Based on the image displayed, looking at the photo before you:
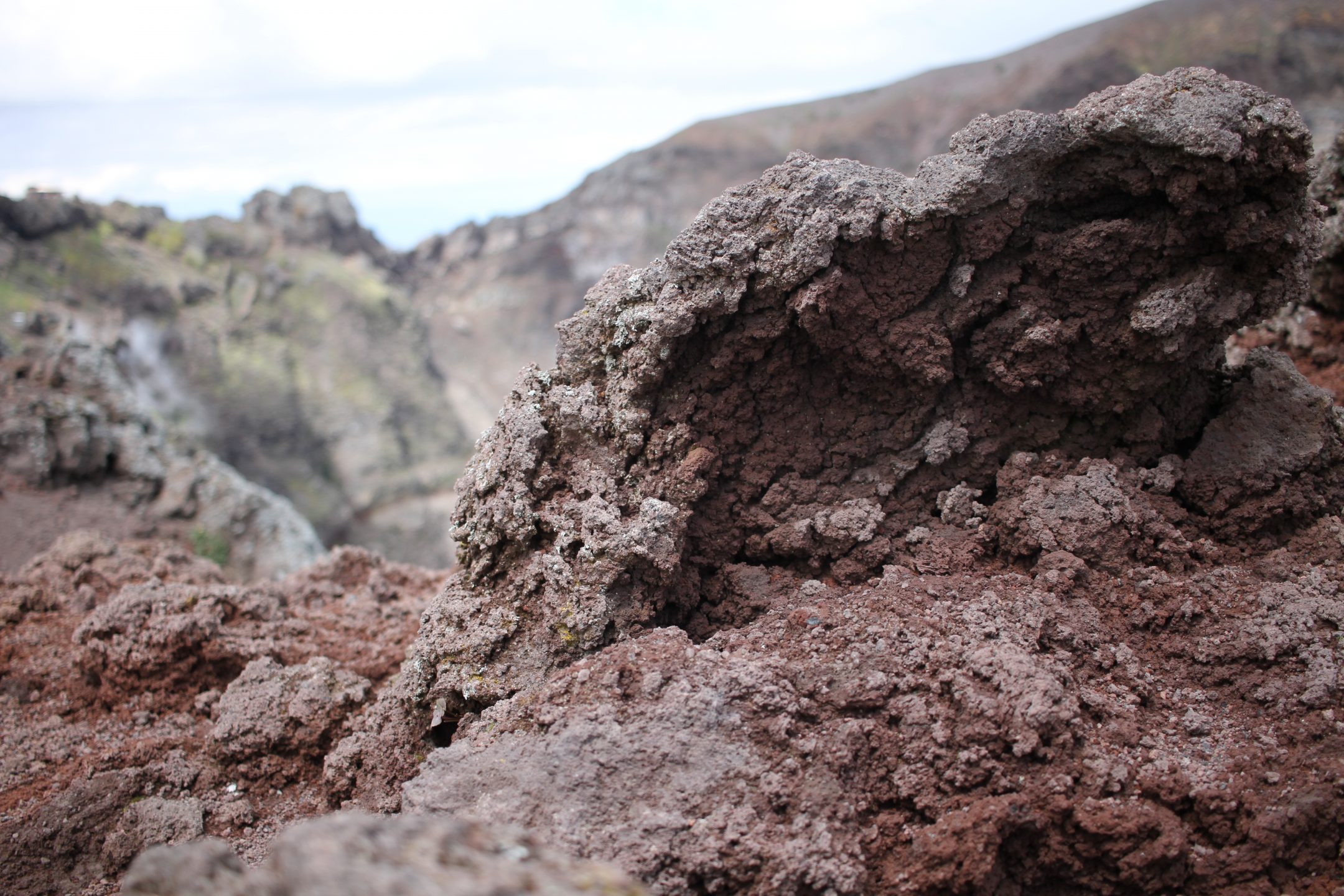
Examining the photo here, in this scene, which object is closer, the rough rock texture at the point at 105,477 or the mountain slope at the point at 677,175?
the rough rock texture at the point at 105,477

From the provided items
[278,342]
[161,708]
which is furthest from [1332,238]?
[278,342]

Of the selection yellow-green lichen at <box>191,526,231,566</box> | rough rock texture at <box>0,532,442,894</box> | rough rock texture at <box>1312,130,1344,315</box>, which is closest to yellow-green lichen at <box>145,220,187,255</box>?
yellow-green lichen at <box>191,526,231,566</box>

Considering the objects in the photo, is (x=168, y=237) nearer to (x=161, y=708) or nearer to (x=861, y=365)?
(x=161, y=708)

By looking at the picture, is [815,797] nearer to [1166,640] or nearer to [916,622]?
[916,622]

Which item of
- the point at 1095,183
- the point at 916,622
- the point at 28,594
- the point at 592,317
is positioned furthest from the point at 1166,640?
the point at 28,594

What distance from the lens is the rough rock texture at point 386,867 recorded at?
59.7 inches

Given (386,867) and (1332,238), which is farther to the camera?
(1332,238)

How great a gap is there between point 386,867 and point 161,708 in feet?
10.9

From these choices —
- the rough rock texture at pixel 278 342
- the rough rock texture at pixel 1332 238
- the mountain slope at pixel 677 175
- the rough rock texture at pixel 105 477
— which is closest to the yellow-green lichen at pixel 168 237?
the rough rock texture at pixel 278 342

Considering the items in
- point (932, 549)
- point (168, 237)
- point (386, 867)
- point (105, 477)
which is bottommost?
point (105, 477)

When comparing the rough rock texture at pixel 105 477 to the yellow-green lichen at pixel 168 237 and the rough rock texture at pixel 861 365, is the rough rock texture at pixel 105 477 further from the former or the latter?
the yellow-green lichen at pixel 168 237

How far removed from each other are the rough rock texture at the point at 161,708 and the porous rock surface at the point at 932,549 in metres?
0.48

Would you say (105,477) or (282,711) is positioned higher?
(105,477)

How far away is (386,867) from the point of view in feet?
5.08
